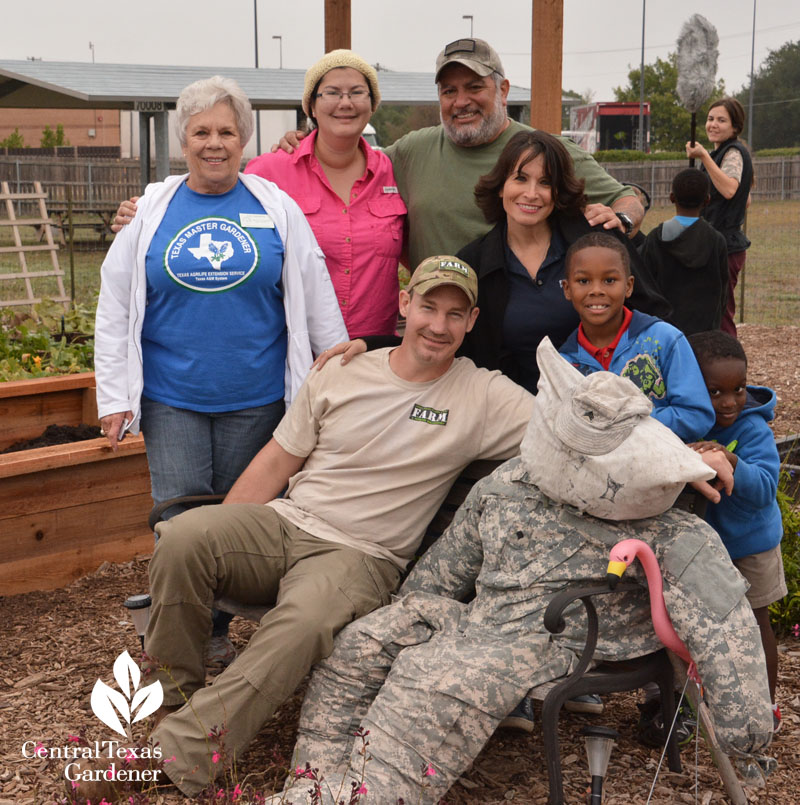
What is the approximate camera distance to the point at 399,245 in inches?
163

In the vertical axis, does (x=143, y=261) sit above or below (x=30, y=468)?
above

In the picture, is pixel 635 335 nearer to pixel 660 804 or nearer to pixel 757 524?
pixel 757 524

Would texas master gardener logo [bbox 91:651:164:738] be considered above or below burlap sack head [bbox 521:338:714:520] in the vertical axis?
below

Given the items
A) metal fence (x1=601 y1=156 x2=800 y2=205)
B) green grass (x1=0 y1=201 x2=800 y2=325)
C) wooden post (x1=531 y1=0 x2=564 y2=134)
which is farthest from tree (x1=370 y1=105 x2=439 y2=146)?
wooden post (x1=531 y1=0 x2=564 y2=134)

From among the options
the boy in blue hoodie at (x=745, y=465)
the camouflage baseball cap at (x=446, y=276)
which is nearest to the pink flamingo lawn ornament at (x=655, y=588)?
the boy in blue hoodie at (x=745, y=465)

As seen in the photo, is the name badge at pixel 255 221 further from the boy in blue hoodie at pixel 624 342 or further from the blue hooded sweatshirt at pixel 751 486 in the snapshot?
the blue hooded sweatshirt at pixel 751 486

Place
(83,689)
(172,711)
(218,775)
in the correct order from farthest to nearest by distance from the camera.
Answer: (83,689), (172,711), (218,775)

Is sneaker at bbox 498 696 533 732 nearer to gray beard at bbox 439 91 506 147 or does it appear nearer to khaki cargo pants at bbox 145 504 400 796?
khaki cargo pants at bbox 145 504 400 796

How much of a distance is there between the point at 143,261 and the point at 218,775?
1665mm

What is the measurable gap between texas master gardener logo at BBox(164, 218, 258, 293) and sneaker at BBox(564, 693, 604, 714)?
182 cm

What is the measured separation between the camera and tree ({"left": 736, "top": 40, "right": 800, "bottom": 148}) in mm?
54250

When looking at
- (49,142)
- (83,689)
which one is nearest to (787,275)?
(83,689)

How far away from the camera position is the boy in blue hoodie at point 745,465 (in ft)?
9.96

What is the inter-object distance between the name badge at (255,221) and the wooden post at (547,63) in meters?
1.86
